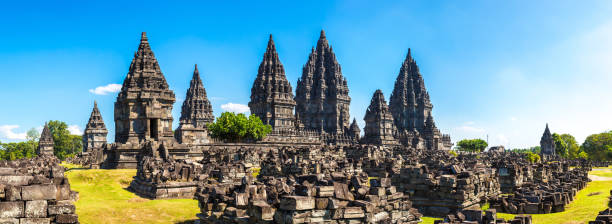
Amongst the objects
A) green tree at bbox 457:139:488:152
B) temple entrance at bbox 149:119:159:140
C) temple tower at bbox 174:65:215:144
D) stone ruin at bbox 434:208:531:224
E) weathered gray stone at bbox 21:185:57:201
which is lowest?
green tree at bbox 457:139:488:152

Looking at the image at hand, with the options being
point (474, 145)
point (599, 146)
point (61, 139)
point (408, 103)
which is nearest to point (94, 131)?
point (61, 139)

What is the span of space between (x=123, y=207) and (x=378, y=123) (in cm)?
6132

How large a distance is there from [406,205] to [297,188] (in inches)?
147

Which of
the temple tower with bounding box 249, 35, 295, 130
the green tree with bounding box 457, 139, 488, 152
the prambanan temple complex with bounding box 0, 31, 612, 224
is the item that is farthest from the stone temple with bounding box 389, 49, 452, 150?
the prambanan temple complex with bounding box 0, 31, 612, 224

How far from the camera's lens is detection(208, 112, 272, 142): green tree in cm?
5544

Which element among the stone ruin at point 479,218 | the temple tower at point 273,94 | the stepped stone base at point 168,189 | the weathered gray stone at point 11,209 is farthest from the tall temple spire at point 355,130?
the weathered gray stone at point 11,209

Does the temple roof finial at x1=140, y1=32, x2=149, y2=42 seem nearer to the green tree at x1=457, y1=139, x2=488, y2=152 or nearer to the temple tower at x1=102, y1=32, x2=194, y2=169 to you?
the temple tower at x1=102, y1=32, x2=194, y2=169

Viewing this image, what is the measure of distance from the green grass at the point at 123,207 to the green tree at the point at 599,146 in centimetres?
8185

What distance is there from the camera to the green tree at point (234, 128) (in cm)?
5544

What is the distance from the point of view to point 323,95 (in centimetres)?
9200

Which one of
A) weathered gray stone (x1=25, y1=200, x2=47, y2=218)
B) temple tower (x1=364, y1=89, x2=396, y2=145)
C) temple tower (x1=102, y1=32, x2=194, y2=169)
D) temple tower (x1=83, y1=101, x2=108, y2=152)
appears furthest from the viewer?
temple tower (x1=364, y1=89, x2=396, y2=145)

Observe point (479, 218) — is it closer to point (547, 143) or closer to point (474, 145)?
point (547, 143)

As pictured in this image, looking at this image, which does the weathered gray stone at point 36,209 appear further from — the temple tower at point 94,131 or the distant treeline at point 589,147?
the distant treeline at point 589,147

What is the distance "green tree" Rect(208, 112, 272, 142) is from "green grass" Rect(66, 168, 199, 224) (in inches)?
1418
